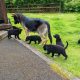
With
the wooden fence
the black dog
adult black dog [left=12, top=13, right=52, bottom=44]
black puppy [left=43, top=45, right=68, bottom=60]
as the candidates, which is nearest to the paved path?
black puppy [left=43, top=45, right=68, bottom=60]

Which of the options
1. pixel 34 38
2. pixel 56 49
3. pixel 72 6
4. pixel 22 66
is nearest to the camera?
pixel 22 66

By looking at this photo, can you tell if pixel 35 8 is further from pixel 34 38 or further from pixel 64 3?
pixel 34 38

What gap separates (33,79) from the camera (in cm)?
841

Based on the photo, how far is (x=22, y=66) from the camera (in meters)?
9.71

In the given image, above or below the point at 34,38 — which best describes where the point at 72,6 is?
below

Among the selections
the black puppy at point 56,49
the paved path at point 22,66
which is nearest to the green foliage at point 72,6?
the paved path at point 22,66

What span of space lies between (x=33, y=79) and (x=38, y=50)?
12.7 ft

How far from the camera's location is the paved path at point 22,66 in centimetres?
866

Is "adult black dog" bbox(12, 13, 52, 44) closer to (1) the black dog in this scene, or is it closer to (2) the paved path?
(1) the black dog

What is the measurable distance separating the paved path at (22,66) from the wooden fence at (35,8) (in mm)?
24393

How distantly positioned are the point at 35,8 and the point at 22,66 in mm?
27710

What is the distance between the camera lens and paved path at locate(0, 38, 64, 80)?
28.4 feet

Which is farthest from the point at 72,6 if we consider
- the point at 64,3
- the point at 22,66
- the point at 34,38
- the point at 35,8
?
the point at 22,66

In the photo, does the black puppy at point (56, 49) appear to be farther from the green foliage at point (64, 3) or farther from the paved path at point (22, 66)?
the green foliage at point (64, 3)
